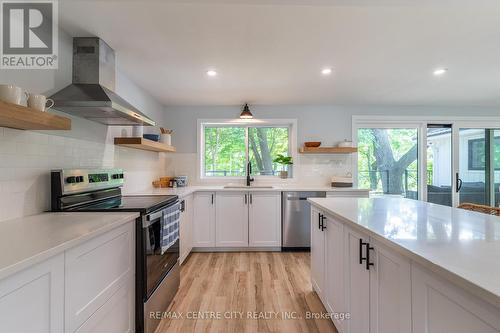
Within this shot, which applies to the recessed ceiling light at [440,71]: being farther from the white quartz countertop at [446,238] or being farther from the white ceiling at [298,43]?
the white quartz countertop at [446,238]

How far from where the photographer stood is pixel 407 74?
2.81 meters

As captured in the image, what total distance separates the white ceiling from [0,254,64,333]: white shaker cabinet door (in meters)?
1.56

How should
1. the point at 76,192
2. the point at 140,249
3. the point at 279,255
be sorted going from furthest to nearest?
the point at 279,255
the point at 76,192
the point at 140,249

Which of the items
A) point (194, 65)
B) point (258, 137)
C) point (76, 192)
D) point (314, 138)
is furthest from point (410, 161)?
point (76, 192)

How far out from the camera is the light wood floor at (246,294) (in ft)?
6.28

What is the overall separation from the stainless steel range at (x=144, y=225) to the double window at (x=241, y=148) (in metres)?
2.01

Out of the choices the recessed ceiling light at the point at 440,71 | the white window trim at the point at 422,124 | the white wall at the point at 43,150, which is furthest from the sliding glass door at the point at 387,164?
the white wall at the point at 43,150

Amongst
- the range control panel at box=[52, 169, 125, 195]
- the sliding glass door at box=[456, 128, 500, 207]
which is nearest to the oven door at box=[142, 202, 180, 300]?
the range control panel at box=[52, 169, 125, 195]

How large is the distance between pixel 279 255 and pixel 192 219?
4.36 ft

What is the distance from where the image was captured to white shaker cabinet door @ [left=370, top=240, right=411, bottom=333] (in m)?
1.00

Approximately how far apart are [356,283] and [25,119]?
6.54ft

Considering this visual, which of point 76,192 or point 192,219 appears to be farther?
point 192,219

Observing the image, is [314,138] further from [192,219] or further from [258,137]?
[192,219]

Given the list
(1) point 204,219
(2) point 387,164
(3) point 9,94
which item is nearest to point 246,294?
(1) point 204,219
